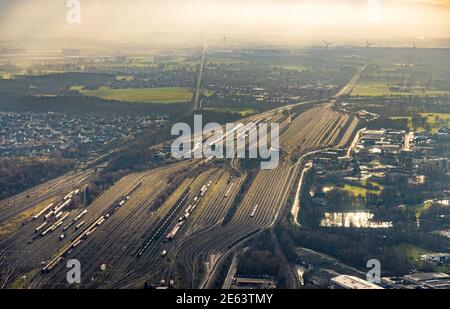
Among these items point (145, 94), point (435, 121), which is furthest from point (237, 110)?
point (435, 121)

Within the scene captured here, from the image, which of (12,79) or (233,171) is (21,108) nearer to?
(12,79)

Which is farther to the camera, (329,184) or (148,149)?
(148,149)

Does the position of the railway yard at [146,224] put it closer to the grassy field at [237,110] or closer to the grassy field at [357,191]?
the grassy field at [357,191]

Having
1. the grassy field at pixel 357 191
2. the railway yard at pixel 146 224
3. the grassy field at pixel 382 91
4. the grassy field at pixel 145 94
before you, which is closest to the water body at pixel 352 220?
the railway yard at pixel 146 224

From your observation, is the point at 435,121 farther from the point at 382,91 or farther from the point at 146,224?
the point at 146,224

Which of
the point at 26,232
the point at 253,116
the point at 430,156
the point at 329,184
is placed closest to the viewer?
the point at 26,232
